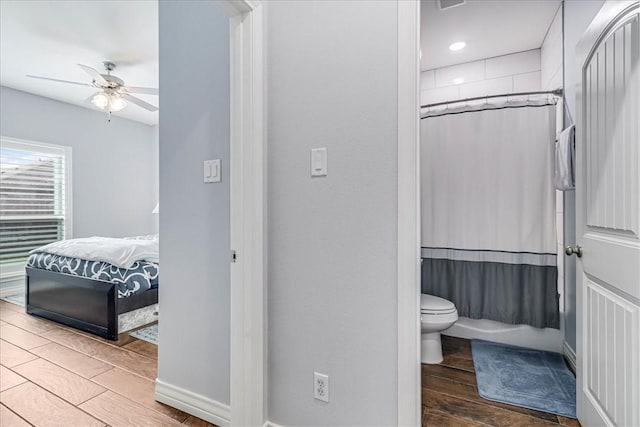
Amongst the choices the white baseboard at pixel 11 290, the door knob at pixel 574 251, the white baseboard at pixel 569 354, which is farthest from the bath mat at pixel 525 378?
the white baseboard at pixel 11 290

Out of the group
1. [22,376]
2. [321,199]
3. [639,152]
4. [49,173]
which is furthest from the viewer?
[49,173]

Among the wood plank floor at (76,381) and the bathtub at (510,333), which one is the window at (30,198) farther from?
the bathtub at (510,333)

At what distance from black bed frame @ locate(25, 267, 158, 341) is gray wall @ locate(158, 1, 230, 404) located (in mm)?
1098

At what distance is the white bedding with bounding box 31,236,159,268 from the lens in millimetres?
2711

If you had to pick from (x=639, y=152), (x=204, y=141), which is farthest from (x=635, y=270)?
(x=204, y=141)

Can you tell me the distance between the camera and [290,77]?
1396 millimetres

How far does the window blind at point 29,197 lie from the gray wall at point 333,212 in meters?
4.38

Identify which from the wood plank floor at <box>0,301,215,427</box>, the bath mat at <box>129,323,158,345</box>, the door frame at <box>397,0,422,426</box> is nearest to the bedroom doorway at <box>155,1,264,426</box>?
the wood plank floor at <box>0,301,215,427</box>

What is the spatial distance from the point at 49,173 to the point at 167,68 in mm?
3853

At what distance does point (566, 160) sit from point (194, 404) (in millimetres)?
2472

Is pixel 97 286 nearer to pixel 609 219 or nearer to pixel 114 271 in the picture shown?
pixel 114 271

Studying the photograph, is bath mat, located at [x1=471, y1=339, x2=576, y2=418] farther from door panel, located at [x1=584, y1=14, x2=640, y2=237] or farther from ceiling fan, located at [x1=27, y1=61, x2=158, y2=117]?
ceiling fan, located at [x1=27, y1=61, x2=158, y2=117]

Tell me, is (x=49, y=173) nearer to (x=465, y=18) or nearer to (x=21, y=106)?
(x=21, y=106)

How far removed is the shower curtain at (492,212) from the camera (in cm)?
228
